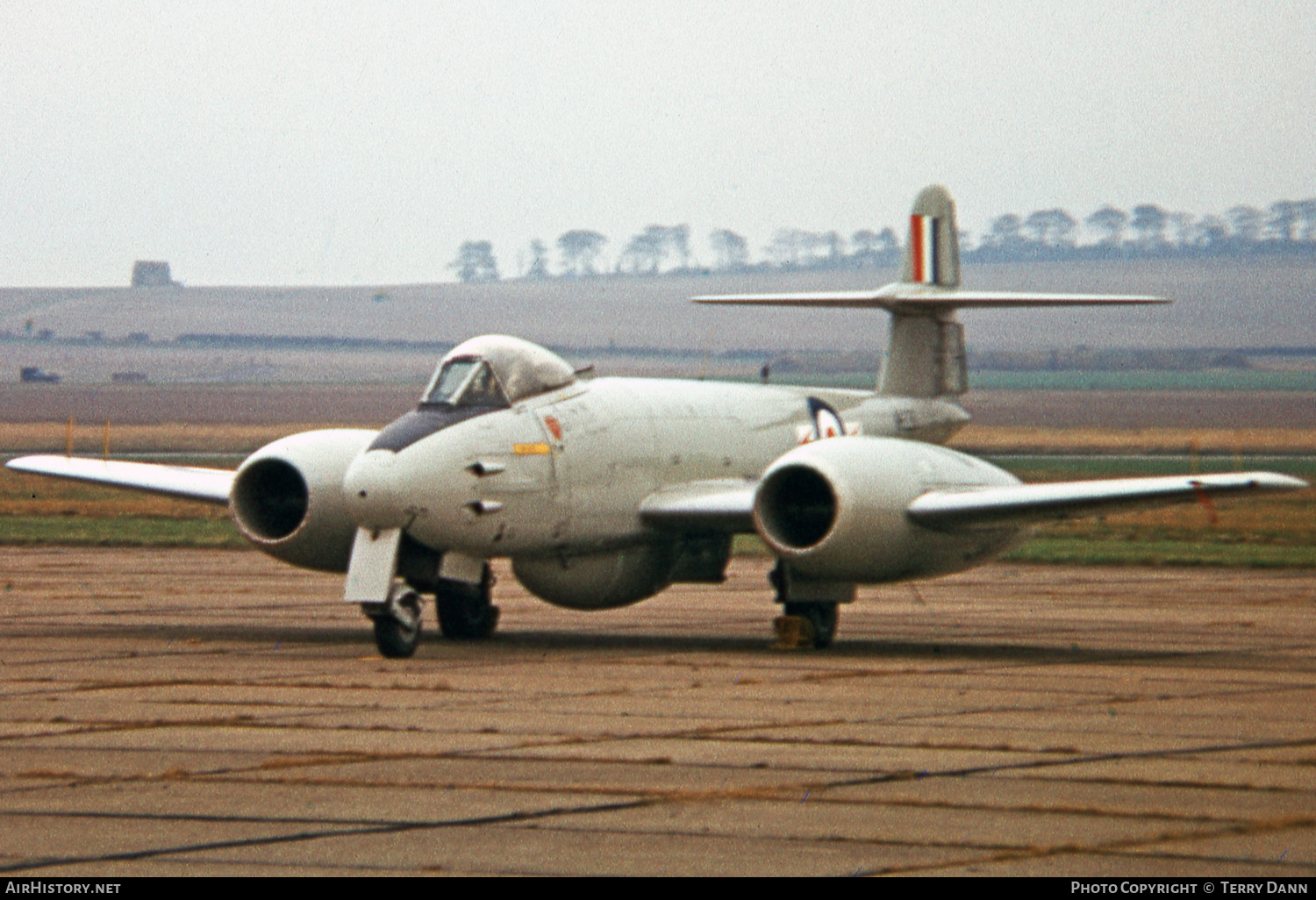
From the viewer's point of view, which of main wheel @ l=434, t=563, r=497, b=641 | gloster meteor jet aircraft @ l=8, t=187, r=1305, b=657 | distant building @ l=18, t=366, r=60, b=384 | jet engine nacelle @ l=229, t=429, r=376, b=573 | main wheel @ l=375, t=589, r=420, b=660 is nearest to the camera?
main wheel @ l=375, t=589, r=420, b=660

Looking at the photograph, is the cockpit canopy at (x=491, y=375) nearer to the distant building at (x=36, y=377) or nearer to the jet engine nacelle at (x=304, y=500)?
the jet engine nacelle at (x=304, y=500)

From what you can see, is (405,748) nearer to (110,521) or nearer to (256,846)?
(256,846)

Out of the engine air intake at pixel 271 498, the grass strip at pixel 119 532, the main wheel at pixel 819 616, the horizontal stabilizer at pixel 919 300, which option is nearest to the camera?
the main wheel at pixel 819 616

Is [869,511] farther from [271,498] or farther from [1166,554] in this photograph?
[1166,554]

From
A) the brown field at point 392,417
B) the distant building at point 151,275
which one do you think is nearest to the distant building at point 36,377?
the brown field at point 392,417

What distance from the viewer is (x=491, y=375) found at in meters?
16.5

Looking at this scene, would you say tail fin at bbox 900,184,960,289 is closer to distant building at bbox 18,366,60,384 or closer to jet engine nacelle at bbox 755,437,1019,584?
jet engine nacelle at bbox 755,437,1019,584

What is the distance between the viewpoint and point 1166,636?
17703mm

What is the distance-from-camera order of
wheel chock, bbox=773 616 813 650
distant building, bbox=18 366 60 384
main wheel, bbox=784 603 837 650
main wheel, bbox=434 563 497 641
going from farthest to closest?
distant building, bbox=18 366 60 384, main wheel, bbox=434 563 497 641, main wheel, bbox=784 603 837 650, wheel chock, bbox=773 616 813 650

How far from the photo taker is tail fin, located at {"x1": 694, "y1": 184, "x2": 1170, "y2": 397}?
21375 mm

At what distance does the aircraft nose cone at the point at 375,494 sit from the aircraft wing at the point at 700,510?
9.78 feet

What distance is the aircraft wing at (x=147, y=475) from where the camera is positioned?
752 inches

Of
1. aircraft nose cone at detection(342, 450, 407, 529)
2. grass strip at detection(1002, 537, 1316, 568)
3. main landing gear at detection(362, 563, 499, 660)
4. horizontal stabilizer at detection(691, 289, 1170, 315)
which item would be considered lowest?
grass strip at detection(1002, 537, 1316, 568)

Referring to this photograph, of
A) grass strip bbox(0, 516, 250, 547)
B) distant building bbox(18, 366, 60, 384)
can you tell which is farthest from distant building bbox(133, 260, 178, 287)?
grass strip bbox(0, 516, 250, 547)
